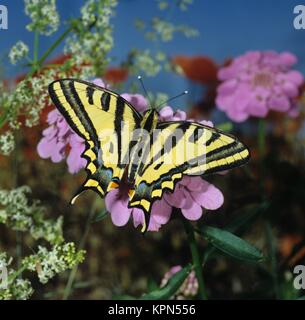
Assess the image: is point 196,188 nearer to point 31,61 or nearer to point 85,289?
point 31,61

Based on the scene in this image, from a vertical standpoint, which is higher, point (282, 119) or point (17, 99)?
point (282, 119)

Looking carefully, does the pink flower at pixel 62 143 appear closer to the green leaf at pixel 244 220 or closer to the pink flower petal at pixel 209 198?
the pink flower petal at pixel 209 198

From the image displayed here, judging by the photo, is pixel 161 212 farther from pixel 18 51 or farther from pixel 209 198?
pixel 18 51

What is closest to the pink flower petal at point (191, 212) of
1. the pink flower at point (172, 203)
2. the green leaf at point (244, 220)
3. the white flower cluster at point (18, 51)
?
the pink flower at point (172, 203)
